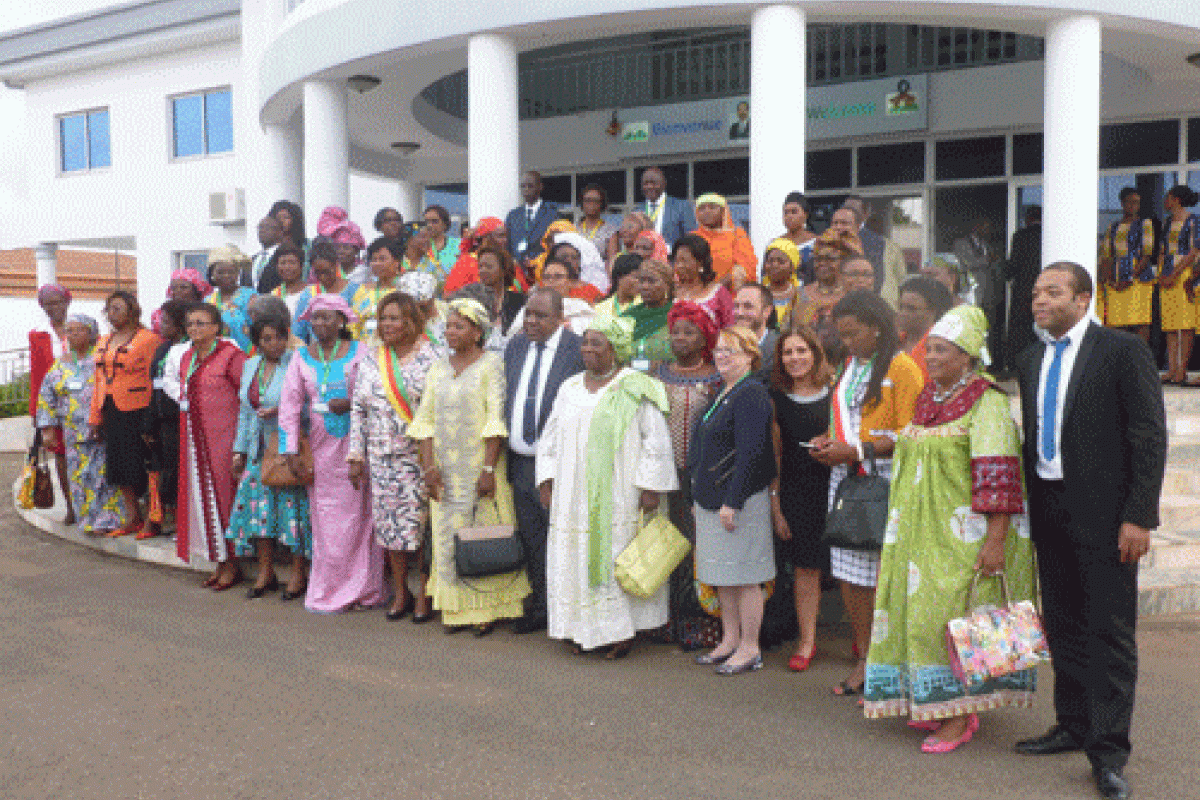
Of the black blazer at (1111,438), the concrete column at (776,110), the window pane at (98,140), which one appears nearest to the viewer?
the black blazer at (1111,438)

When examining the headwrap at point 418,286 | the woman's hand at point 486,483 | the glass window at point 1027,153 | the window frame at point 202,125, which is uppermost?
the window frame at point 202,125

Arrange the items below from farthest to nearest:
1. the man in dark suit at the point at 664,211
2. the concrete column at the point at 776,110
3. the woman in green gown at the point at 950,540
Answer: the man in dark suit at the point at 664,211 < the concrete column at the point at 776,110 < the woman in green gown at the point at 950,540

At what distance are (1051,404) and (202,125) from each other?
16659mm

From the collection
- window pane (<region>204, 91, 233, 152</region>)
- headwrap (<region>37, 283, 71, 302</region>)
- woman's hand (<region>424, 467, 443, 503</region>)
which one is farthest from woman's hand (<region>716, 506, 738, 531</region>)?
window pane (<region>204, 91, 233, 152</region>)

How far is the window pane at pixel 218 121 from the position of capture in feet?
56.6

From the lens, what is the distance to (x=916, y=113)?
41.4ft

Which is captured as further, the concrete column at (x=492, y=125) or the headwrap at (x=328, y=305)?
the concrete column at (x=492, y=125)

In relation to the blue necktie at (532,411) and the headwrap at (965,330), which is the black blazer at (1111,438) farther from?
the blue necktie at (532,411)

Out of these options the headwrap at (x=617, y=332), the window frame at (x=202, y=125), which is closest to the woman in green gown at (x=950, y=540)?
the headwrap at (x=617, y=332)

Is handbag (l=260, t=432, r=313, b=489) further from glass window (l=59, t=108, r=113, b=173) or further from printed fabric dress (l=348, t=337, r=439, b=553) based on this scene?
glass window (l=59, t=108, r=113, b=173)

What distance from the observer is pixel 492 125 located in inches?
368

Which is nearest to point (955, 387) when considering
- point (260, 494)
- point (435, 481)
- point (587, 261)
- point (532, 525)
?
point (532, 525)

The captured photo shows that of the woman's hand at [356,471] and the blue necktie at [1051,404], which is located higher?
the blue necktie at [1051,404]

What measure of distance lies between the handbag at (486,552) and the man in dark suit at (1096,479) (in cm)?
285
